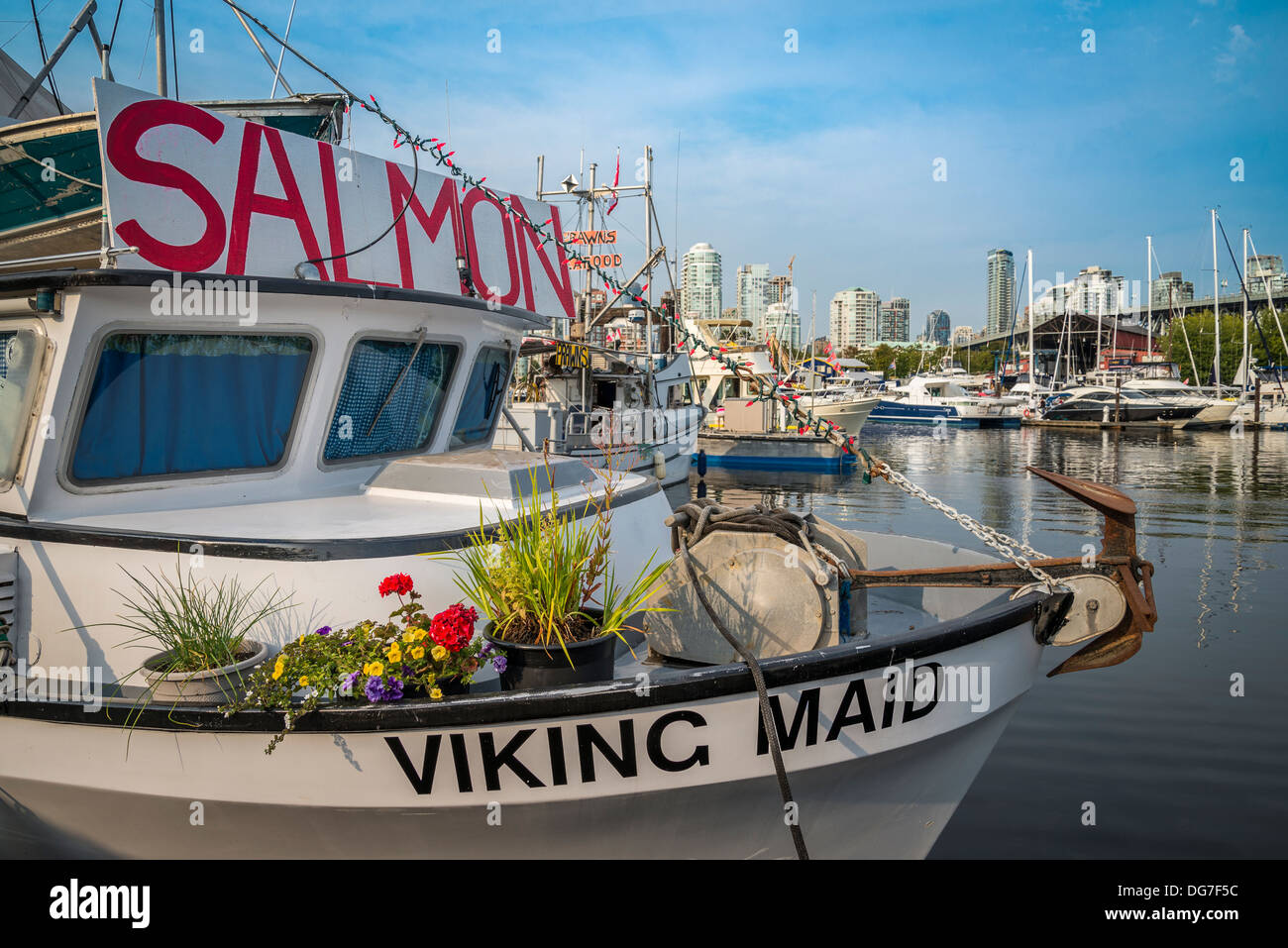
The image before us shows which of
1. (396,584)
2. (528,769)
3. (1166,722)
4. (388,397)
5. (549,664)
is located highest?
(388,397)

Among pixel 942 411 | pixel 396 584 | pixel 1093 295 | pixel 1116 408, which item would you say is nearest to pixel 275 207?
pixel 396 584

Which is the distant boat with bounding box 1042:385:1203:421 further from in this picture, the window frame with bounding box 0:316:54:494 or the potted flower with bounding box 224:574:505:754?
the window frame with bounding box 0:316:54:494

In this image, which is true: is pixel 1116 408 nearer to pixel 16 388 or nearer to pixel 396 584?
pixel 396 584

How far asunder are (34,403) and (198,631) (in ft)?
5.36

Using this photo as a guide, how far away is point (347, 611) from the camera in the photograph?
415cm

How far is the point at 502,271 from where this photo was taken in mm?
6973

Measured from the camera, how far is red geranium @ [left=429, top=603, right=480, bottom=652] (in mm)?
3633

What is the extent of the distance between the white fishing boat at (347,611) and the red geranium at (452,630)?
250 mm

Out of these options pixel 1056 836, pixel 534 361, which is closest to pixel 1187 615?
pixel 1056 836

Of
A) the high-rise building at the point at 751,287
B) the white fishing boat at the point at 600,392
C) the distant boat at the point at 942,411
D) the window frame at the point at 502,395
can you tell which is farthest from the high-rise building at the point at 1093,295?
the window frame at the point at 502,395

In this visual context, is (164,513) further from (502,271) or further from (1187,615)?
(1187,615)

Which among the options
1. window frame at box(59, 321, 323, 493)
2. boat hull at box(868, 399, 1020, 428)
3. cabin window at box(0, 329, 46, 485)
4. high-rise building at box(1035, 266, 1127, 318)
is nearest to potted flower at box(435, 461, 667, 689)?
window frame at box(59, 321, 323, 493)

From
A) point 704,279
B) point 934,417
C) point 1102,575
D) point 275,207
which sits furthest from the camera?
point 704,279
